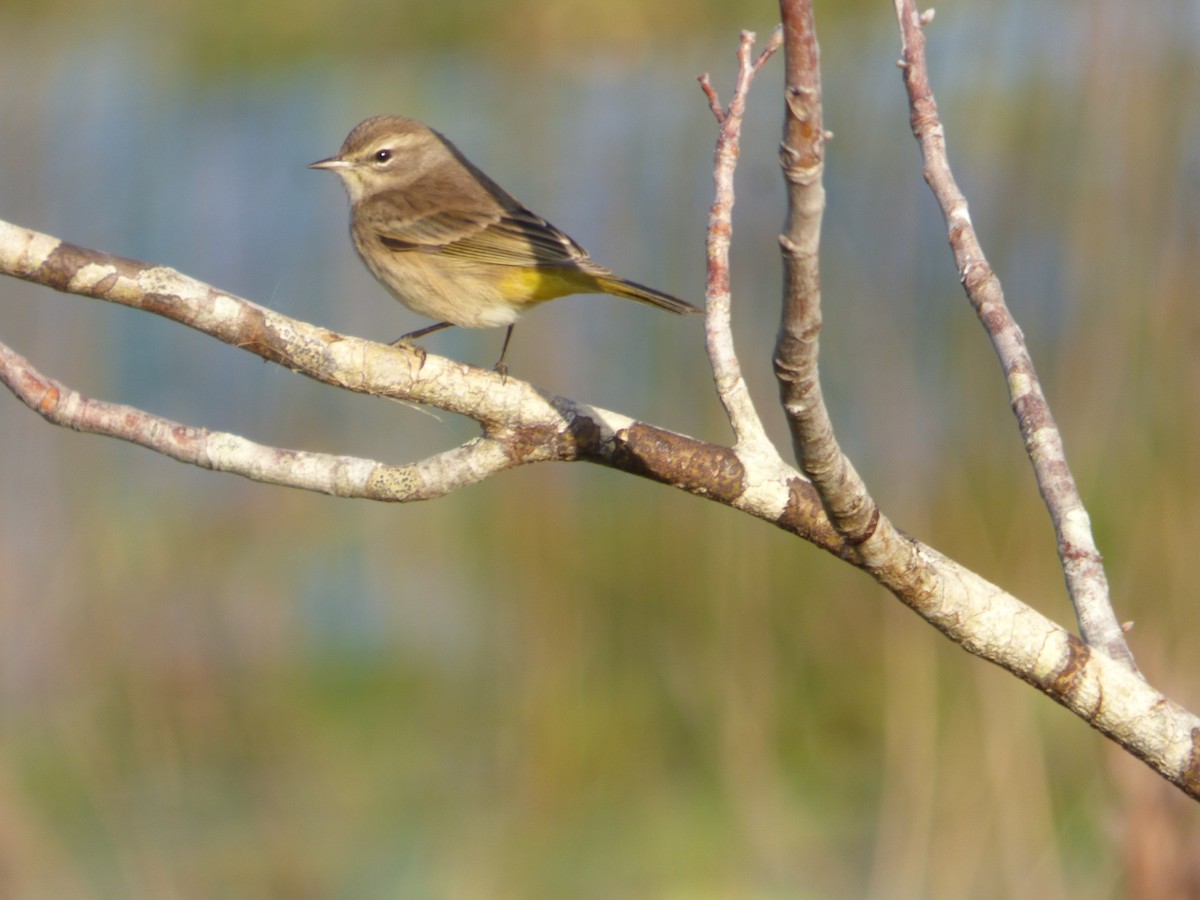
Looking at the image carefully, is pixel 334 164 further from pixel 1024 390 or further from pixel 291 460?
pixel 1024 390

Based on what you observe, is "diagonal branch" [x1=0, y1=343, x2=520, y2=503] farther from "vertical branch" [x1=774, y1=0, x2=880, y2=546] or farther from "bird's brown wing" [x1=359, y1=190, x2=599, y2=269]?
"bird's brown wing" [x1=359, y1=190, x2=599, y2=269]

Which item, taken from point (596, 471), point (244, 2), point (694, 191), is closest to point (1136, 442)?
point (694, 191)

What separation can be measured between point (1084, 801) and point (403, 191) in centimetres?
268

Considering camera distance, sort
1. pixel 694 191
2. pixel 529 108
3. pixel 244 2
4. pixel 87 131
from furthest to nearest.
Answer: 1. pixel 244 2
2. pixel 87 131
3. pixel 529 108
4. pixel 694 191

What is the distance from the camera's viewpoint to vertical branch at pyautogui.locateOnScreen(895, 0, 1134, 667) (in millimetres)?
1668

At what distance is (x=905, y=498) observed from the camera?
392 cm

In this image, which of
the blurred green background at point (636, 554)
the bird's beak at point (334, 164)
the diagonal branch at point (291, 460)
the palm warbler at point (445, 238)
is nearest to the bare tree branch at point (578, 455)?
the diagonal branch at point (291, 460)

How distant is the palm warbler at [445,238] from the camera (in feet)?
10.1

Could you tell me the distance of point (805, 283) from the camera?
1199 mm

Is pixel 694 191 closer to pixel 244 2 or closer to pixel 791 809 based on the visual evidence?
pixel 791 809

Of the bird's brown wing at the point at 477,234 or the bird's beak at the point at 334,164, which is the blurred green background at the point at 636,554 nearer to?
the bird's brown wing at the point at 477,234

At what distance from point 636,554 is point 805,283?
3.49 m

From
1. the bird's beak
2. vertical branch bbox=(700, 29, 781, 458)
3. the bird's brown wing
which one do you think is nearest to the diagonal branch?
vertical branch bbox=(700, 29, 781, 458)

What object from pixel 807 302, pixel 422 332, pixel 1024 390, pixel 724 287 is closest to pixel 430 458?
pixel 724 287
